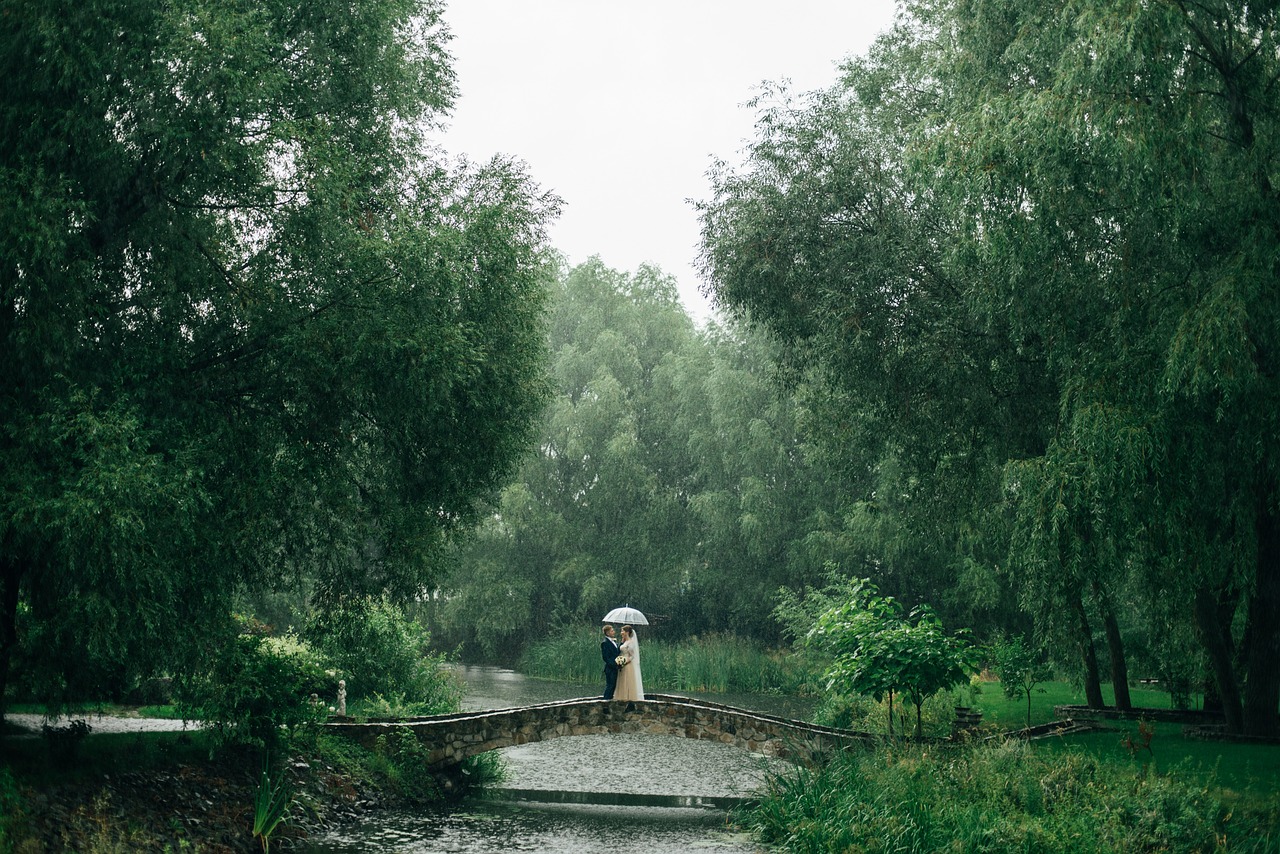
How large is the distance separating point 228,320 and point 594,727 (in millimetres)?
8115

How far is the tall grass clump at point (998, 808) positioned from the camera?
1046cm

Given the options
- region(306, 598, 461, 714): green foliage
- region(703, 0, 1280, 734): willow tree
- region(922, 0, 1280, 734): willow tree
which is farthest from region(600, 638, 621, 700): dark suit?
region(922, 0, 1280, 734): willow tree

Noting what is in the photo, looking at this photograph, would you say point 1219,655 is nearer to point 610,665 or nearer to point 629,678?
point 629,678

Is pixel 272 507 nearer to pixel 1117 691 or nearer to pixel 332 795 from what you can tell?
pixel 332 795

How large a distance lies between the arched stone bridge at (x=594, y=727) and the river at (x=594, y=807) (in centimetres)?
58

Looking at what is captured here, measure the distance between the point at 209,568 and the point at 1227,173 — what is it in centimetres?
1229

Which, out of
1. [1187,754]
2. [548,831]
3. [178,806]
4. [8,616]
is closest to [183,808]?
[178,806]

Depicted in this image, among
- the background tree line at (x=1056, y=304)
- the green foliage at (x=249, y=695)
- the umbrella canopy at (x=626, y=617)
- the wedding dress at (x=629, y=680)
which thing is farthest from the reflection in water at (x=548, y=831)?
the background tree line at (x=1056, y=304)

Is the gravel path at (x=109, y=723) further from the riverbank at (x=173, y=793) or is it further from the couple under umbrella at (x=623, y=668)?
the couple under umbrella at (x=623, y=668)

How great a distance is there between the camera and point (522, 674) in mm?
38688

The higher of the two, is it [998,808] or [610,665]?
[610,665]

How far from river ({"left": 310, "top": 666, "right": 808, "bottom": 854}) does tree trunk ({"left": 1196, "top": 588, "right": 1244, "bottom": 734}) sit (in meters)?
6.76

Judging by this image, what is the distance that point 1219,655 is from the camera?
53.1ft

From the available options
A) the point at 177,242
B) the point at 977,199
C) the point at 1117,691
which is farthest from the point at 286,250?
the point at 1117,691
